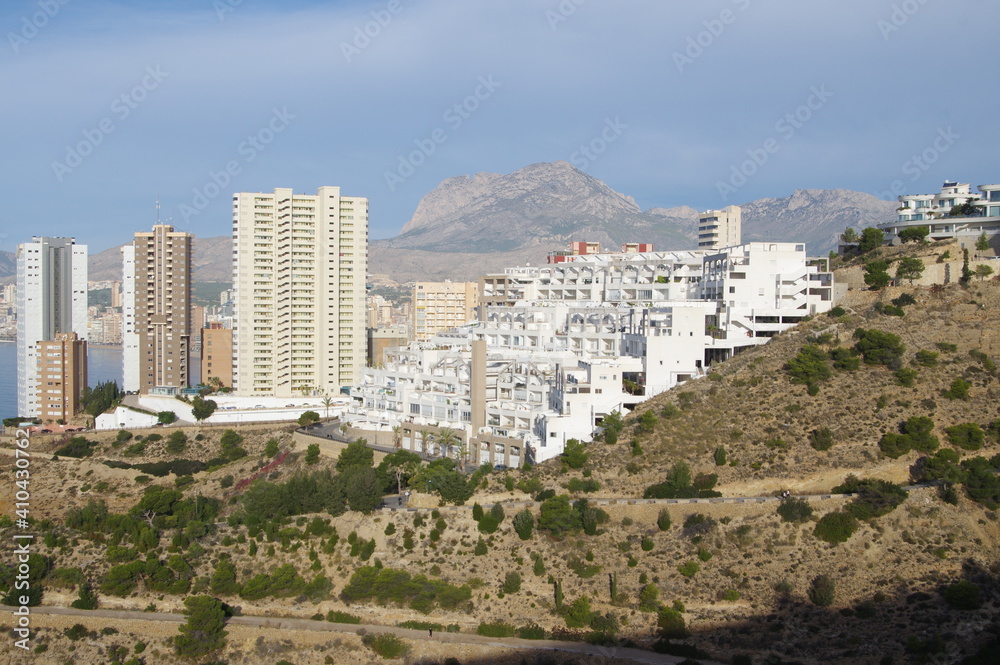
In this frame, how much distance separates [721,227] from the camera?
2282 inches

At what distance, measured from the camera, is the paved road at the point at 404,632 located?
17938mm

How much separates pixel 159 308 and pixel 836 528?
34.7 meters

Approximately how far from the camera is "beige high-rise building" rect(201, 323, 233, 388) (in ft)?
153

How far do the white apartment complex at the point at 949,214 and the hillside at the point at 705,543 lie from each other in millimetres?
3437

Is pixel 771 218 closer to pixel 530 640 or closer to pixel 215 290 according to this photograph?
pixel 215 290

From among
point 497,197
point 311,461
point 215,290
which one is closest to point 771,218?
point 497,197

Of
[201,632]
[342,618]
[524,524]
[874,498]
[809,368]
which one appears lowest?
[201,632]

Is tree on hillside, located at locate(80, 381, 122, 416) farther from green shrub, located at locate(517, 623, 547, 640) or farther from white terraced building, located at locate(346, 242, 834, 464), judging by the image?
green shrub, located at locate(517, 623, 547, 640)

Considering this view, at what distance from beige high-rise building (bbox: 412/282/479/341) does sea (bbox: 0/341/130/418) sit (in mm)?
21464

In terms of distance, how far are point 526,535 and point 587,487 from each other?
1.97 metres

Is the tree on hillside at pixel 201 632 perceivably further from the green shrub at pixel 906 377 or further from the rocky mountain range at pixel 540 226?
the rocky mountain range at pixel 540 226

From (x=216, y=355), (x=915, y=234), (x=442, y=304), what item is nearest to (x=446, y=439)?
(x=915, y=234)

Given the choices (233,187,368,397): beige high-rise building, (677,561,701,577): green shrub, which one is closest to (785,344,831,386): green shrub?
(677,561,701,577): green shrub

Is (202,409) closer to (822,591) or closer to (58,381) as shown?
(58,381)
